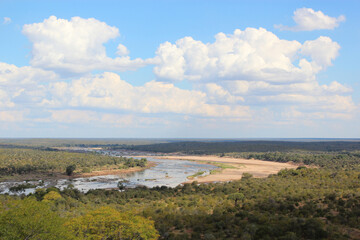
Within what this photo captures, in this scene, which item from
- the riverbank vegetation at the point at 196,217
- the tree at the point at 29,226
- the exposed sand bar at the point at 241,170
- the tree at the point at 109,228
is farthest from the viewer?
the exposed sand bar at the point at 241,170

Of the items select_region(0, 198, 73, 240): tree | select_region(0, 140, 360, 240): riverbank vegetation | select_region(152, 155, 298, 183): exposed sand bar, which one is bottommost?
select_region(152, 155, 298, 183): exposed sand bar

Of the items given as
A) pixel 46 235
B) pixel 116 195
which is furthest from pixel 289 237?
pixel 116 195

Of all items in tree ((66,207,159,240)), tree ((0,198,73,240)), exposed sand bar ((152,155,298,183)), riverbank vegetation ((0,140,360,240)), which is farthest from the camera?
exposed sand bar ((152,155,298,183))

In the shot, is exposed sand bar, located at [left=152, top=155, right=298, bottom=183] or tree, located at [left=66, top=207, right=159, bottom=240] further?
exposed sand bar, located at [left=152, top=155, right=298, bottom=183]

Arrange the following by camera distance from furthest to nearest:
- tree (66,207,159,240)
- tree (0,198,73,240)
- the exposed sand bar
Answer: the exposed sand bar, tree (66,207,159,240), tree (0,198,73,240)

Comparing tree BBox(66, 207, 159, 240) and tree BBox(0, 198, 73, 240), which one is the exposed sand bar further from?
tree BBox(0, 198, 73, 240)

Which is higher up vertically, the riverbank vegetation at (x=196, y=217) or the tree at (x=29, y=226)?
the tree at (x=29, y=226)

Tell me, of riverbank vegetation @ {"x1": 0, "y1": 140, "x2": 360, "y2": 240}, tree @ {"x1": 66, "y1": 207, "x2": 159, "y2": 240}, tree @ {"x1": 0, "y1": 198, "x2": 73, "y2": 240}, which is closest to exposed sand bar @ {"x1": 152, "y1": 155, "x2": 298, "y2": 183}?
riverbank vegetation @ {"x1": 0, "y1": 140, "x2": 360, "y2": 240}

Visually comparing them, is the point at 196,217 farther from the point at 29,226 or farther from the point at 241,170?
the point at 241,170

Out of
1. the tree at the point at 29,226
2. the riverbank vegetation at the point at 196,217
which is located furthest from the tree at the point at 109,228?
the tree at the point at 29,226

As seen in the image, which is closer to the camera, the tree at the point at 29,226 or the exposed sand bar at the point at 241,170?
the tree at the point at 29,226

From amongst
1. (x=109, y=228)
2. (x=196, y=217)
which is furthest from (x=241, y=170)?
(x=109, y=228)

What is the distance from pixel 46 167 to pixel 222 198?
3284 inches

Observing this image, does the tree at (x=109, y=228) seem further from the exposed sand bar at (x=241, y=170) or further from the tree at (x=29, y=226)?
the exposed sand bar at (x=241, y=170)
